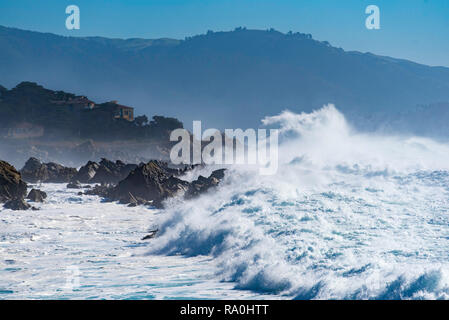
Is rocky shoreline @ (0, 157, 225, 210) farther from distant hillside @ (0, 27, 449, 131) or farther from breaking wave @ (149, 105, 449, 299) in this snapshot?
distant hillside @ (0, 27, 449, 131)

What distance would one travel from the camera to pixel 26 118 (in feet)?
265

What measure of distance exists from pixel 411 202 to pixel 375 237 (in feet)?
11.4

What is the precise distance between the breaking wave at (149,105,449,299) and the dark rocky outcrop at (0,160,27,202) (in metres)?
9.27

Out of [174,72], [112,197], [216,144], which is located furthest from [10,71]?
[112,197]

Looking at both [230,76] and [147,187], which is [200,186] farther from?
[230,76]

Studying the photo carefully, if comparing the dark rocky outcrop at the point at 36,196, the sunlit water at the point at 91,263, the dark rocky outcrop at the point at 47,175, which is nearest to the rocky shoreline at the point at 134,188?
the dark rocky outcrop at the point at 36,196

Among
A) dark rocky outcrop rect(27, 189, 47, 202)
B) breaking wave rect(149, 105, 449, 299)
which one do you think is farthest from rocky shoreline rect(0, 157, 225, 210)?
breaking wave rect(149, 105, 449, 299)

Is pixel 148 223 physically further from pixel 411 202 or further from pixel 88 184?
pixel 88 184

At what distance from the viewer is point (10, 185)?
2652 centimetres

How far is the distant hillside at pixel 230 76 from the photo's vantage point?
544ft

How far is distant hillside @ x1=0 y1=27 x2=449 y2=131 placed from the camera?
544 ft

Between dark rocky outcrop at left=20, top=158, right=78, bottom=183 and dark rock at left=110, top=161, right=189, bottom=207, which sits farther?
dark rocky outcrop at left=20, top=158, right=78, bottom=183

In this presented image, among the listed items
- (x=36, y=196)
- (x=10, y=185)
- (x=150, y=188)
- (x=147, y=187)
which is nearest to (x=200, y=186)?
(x=150, y=188)

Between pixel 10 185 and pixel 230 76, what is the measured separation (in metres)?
164
